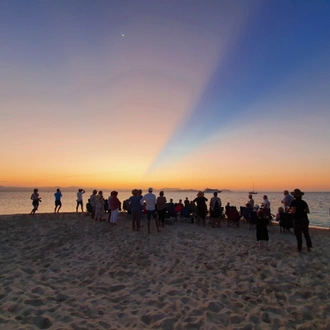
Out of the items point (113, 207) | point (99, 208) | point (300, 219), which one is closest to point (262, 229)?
point (300, 219)

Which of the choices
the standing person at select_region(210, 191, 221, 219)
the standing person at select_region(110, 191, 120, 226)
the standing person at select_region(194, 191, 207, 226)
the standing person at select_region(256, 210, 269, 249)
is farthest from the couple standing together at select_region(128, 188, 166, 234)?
Result: the standing person at select_region(256, 210, 269, 249)

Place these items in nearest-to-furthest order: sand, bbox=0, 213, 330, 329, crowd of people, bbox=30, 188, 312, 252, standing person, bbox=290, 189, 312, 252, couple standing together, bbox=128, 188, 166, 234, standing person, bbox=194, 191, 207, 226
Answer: sand, bbox=0, 213, 330, 329 < standing person, bbox=290, 189, 312, 252 < crowd of people, bbox=30, 188, 312, 252 < couple standing together, bbox=128, 188, 166, 234 < standing person, bbox=194, 191, 207, 226

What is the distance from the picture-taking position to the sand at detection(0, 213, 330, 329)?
439 centimetres

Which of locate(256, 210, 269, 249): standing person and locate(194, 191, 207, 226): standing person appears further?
locate(194, 191, 207, 226): standing person

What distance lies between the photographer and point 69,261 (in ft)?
25.5

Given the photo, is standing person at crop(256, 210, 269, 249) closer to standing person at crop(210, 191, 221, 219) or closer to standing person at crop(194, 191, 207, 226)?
standing person at crop(210, 191, 221, 219)

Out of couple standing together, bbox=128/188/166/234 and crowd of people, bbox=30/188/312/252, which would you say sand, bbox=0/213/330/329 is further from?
couple standing together, bbox=128/188/166/234

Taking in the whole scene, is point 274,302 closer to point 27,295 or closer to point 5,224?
point 27,295

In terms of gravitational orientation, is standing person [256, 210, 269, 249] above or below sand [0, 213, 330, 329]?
above

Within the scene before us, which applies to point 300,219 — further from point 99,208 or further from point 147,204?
point 99,208

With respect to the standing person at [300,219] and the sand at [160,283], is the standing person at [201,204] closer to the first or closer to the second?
the sand at [160,283]

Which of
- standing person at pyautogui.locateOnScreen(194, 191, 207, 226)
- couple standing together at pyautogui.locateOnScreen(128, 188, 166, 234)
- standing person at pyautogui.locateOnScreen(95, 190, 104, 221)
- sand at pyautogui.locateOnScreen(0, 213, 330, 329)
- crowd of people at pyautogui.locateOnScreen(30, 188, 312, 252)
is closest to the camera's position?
sand at pyautogui.locateOnScreen(0, 213, 330, 329)

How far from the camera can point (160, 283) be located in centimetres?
602

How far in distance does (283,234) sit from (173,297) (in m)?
9.14
